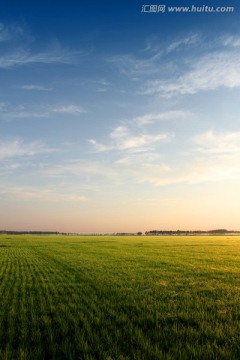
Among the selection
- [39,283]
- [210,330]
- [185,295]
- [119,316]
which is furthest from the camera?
[39,283]

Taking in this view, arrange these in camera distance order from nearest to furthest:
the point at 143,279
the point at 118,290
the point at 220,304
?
the point at 220,304
the point at 118,290
the point at 143,279

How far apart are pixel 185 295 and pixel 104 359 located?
894 cm

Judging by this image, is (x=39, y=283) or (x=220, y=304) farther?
(x=39, y=283)

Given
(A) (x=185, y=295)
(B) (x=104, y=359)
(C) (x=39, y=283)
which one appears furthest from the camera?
(C) (x=39, y=283)

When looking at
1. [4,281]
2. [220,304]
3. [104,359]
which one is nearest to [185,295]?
[220,304]

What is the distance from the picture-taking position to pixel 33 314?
12.2m

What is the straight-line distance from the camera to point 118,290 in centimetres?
1725

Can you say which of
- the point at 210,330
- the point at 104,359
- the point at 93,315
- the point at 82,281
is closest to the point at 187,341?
the point at 210,330

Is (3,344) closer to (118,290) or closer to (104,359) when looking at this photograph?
(104,359)

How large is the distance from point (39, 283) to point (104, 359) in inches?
523

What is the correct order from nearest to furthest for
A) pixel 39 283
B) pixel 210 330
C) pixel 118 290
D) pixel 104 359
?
pixel 104 359
pixel 210 330
pixel 118 290
pixel 39 283

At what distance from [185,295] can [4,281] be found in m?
12.0

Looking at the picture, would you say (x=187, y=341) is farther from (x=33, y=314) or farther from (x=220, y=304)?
(x=33, y=314)

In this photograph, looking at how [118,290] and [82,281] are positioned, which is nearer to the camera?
[118,290]
